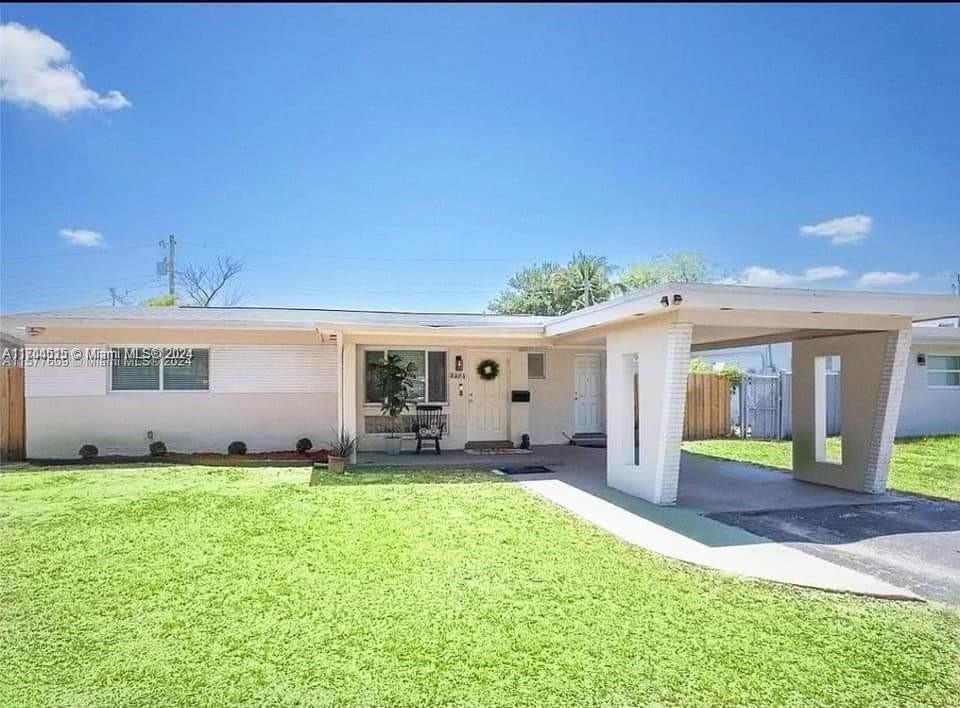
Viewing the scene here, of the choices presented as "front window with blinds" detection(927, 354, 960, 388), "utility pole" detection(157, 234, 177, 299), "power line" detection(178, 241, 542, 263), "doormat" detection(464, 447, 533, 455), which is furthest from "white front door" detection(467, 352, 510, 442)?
"utility pole" detection(157, 234, 177, 299)

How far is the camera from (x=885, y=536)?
5.83m

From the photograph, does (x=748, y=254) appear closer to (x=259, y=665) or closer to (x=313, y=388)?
(x=313, y=388)

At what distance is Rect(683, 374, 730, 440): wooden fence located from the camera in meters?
15.0

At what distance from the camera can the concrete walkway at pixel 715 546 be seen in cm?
443

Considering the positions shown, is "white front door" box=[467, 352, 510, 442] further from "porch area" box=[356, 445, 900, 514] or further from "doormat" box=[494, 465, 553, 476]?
"doormat" box=[494, 465, 553, 476]

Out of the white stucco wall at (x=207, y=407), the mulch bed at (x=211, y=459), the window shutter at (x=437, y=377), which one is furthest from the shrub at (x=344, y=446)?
the window shutter at (x=437, y=377)

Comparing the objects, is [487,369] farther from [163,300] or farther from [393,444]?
[163,300]

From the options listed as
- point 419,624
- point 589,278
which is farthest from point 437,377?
point 589,278

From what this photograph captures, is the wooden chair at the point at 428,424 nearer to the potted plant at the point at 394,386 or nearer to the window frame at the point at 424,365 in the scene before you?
the window frame at the point at 424,365

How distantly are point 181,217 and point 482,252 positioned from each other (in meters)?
19.4

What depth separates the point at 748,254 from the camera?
34.1 meters

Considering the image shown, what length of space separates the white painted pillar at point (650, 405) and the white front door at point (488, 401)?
4722mm

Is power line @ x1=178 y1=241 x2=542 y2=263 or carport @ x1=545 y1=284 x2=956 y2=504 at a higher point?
power line @ x1=178 y1=241 x2=542 y2=263

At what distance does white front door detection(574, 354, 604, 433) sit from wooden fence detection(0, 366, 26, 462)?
1134 cm
